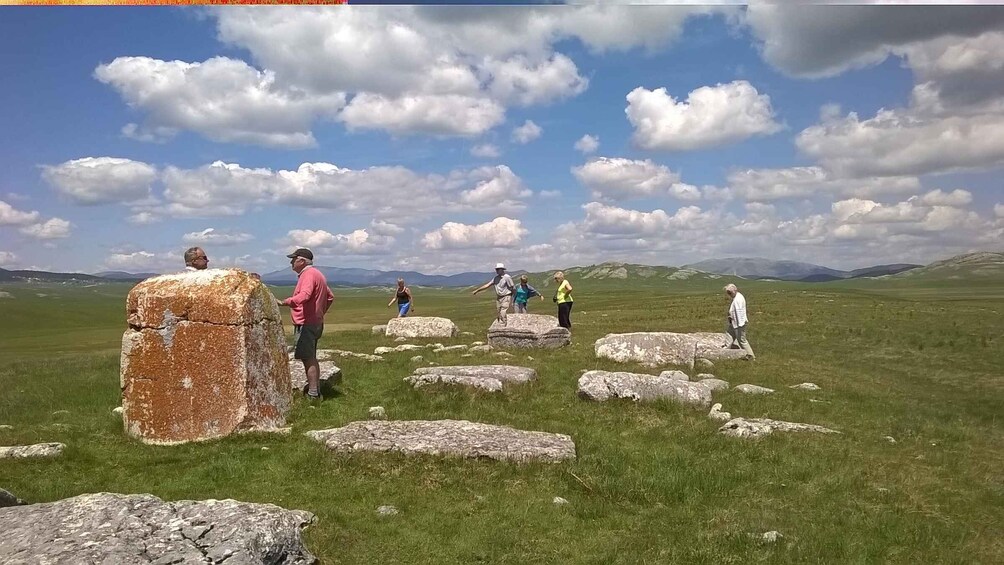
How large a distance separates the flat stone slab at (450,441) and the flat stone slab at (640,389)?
3982 millimetres

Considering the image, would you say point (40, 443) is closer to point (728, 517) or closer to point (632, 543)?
point (632, 543)

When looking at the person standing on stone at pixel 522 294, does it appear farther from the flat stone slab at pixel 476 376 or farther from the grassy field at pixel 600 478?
the flat stone slab at pixel 476 376

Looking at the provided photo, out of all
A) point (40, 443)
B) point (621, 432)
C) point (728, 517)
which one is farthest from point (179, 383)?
point (728, 517)

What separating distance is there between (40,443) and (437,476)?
742 cm

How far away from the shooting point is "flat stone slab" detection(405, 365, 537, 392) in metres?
16.8

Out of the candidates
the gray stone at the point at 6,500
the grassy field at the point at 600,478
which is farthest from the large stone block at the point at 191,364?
the gray stone at the point at 6,500

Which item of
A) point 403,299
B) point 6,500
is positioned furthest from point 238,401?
point 403,299

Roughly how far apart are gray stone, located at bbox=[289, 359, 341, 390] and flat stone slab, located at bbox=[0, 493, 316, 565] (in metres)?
8.94

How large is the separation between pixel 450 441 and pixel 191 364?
555 centimetres

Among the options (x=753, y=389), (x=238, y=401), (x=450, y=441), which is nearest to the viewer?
(x=450, y=441)

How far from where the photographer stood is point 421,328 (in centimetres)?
3041

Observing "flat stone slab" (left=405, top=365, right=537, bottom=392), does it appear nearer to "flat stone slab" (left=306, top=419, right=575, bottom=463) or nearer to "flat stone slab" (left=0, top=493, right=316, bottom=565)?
"flat stone slab" (left=306, top=419, right=575, bottom=463)

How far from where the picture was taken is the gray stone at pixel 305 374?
16.3m

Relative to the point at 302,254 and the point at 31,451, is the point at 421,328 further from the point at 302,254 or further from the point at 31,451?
the point at 31,451
